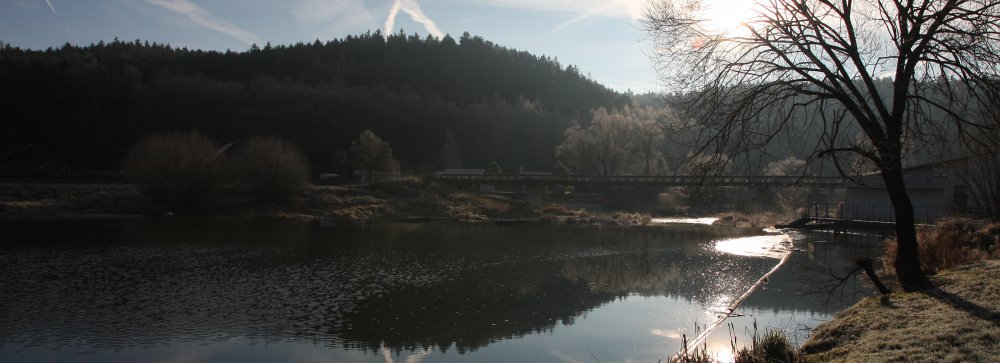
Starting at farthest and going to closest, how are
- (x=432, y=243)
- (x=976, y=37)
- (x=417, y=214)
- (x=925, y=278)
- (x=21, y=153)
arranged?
(x=21, y=153), (x=417, y=214), (x=432, y=243), (x=925, y=278), (x=976, y=37)

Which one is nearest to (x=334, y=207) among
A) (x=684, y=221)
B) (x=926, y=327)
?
(x=684, y=221)

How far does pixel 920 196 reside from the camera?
38.8 m

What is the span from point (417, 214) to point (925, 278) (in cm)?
5659

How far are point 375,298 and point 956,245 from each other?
16587 mm

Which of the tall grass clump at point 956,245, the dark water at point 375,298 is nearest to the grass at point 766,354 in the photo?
the dark water at point 375,298

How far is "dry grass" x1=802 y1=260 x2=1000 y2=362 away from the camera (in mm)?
8234

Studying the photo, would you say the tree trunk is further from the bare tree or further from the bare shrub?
the bare tree

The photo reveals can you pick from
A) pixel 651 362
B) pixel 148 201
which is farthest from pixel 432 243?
pixel 148 201

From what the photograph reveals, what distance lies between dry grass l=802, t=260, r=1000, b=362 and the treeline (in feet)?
306

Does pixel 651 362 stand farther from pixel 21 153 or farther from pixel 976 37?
pixel 21 153

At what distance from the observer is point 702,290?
2222 centimetres

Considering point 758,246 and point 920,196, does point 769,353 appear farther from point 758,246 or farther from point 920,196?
point 920,196

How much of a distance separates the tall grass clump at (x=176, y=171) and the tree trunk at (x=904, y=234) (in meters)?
58.7

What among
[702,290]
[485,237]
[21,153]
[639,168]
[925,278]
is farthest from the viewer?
[21,153]
